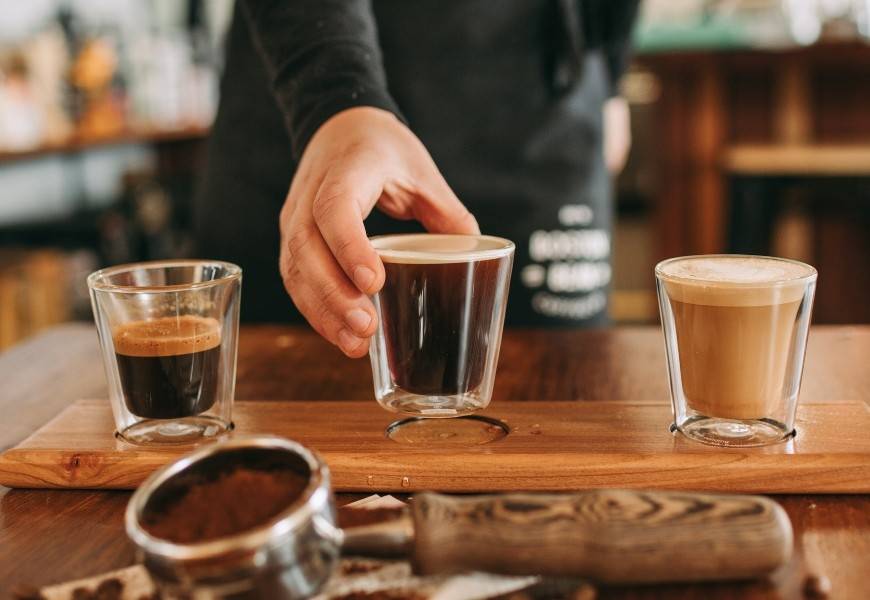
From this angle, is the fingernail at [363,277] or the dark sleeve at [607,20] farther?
the dark sleeve at [607,20]

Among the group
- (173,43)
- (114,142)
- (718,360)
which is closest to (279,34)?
(718,360)

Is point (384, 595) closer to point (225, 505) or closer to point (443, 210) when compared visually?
point (225, 505)

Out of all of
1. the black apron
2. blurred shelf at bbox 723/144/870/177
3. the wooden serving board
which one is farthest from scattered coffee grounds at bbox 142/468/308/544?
blurred shelf at bbox 723/144/870/177

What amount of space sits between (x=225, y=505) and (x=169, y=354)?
0.86ft

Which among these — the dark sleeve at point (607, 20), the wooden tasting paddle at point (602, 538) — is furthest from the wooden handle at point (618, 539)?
the dark sleeve at point (607, 20)

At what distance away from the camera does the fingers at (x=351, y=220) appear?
78cm

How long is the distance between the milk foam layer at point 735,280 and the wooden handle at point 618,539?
0.20 metres

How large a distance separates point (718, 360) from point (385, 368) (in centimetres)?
28

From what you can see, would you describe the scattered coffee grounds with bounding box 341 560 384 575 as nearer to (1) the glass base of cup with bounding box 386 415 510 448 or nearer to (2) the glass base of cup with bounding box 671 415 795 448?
(1) the glass base of cup with bounding box 386 415 510 448

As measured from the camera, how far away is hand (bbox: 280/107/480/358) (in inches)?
31.5

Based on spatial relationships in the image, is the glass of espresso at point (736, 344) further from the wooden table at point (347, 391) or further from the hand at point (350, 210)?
the hand at point (350, 210)

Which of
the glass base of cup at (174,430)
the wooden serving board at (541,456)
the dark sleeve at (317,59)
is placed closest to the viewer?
the wooden serving board at (541,456)

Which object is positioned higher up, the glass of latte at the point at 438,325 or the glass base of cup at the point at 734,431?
the glass of latte at the point at 438,325

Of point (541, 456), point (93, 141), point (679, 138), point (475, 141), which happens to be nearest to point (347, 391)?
point (541, 456)
